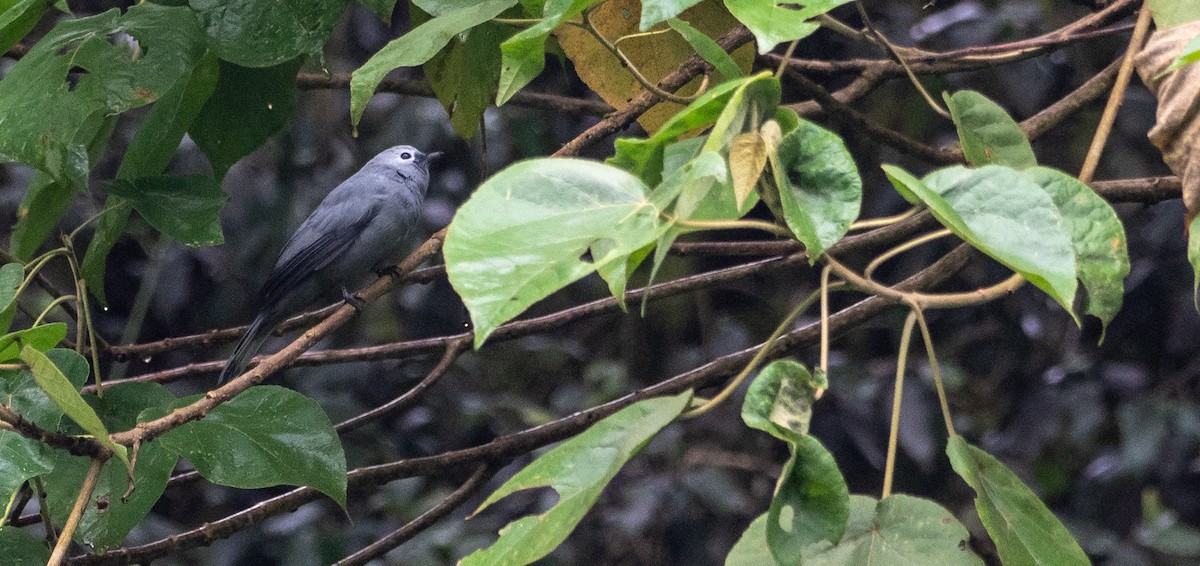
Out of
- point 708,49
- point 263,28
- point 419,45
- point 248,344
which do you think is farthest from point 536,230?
point 248,344

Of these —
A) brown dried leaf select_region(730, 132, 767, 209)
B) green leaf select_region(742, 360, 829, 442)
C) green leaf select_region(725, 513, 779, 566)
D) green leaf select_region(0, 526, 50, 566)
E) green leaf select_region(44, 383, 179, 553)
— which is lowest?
green leaf select_region(0, 526, 50, 566)

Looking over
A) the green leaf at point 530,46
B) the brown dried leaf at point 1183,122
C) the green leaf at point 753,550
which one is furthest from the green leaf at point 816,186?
the brown dried leaf at point 1183,122

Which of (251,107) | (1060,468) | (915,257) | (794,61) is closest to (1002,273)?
(915,257)

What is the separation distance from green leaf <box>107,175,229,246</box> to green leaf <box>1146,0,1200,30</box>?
1247mm

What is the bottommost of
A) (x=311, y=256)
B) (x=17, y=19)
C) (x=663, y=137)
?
(x=311, y=256)

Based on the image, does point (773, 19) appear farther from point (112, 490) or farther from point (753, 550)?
point (112, 490)

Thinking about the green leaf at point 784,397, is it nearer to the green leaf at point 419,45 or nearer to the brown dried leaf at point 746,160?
the brown dried leaf at point 746,160

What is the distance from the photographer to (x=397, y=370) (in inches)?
155

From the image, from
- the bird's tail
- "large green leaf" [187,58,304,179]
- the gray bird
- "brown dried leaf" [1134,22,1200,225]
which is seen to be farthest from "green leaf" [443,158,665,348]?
the gray bird

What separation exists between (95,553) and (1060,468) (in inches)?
121

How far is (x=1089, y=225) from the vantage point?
1.05 meters

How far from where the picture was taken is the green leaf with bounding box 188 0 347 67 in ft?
4.58

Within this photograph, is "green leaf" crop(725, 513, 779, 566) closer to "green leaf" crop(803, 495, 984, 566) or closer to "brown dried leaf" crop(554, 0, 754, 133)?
"green leaf" crop(803, 495, 984, 566)

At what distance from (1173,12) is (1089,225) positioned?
16.6 inches
